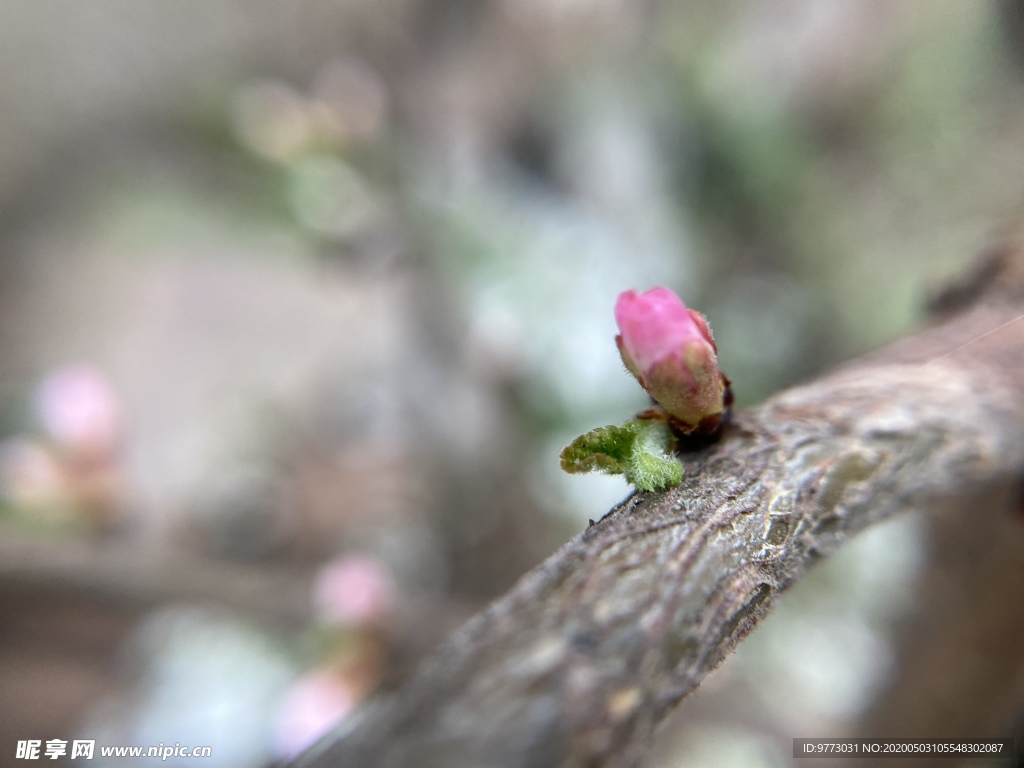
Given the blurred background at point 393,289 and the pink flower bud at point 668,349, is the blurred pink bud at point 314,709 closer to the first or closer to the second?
the blurred background at point 393,289

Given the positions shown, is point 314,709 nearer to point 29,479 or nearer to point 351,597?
point 351,597

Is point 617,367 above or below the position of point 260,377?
below

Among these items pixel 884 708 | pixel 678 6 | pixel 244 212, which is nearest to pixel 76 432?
pixel 244 212

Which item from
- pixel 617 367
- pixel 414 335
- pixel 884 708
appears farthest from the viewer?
pixel 414 335

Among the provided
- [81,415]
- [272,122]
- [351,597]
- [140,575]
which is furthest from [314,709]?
[272,122]

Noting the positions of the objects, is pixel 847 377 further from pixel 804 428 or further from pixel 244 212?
pixel 244 212

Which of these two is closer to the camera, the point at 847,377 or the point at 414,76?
the point at 847,377
